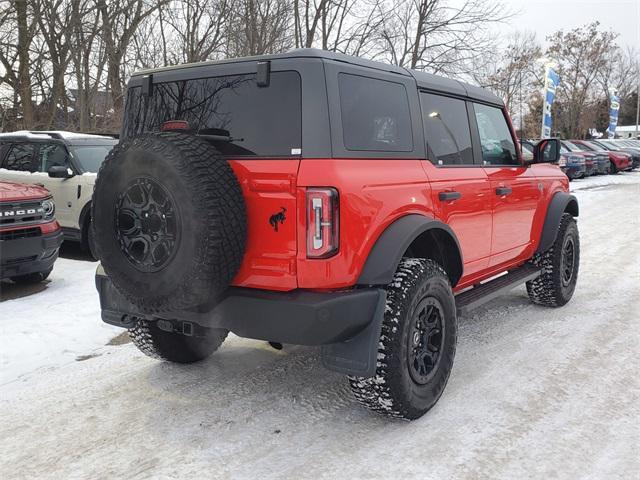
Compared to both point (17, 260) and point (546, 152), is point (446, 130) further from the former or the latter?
point (17, 260)

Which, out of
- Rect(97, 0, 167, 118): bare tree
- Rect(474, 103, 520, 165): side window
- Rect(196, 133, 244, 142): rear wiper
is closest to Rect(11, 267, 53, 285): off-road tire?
Rect(196, 133, 244, 142): rear wiper

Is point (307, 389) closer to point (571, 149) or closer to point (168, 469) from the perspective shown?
point (168, 469)

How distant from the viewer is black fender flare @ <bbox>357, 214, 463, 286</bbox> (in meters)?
2.95

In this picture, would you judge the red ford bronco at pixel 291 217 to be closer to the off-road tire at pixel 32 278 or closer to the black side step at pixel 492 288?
the black side step at pixel 492 288

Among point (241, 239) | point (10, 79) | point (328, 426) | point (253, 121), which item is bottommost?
point (328, 426)

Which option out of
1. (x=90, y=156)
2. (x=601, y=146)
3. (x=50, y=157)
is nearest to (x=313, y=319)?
(x=90, y=156)

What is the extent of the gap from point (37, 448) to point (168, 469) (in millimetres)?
764

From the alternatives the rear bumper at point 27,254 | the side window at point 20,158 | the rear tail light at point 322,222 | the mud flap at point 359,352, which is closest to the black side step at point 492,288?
the mud flap at point 359,352

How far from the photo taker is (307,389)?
12.0ft

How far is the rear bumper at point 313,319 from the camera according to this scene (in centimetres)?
278

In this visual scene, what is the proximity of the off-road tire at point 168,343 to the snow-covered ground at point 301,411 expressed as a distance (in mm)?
90

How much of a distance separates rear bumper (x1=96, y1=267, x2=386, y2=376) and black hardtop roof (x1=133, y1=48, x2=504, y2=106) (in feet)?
4.02

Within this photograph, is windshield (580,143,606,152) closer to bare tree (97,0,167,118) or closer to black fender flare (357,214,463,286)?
bare tree (97,0,167,118)

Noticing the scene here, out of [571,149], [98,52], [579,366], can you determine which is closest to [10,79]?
[98,52]
